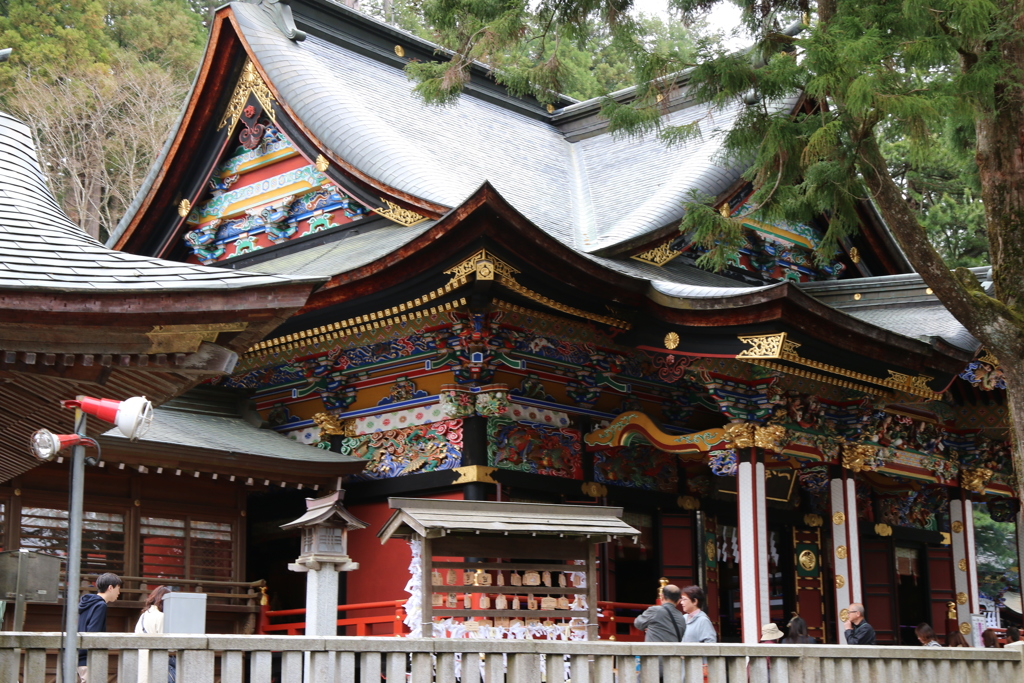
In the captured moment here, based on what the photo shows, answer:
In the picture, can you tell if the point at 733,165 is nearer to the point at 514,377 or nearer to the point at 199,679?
the point at 514,377

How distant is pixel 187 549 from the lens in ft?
38.2

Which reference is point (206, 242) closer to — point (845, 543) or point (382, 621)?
point (382, 621)

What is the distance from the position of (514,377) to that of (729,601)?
3.97 metres

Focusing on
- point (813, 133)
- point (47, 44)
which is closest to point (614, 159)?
point (813, 133)

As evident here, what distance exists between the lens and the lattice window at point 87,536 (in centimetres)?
1074

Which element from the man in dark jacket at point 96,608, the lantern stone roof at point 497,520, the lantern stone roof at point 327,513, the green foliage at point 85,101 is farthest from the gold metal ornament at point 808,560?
the green foliage at point 85,101

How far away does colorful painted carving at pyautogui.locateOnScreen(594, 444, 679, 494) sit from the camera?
12.7 m

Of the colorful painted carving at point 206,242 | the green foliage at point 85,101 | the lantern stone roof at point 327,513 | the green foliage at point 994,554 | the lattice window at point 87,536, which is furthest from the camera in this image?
the green foliage at point 994,554

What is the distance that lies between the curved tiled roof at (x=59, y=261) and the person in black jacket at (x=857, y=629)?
6.34m

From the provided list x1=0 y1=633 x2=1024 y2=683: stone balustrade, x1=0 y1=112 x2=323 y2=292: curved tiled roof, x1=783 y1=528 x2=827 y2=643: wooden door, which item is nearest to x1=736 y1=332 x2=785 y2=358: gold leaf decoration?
x1=0 y1=633 x2=1024 y2=683: stone balustrade

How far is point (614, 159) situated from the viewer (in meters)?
16.9

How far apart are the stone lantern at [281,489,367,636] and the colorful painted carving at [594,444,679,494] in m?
3.96

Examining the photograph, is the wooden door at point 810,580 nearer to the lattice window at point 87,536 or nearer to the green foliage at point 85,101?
the lattice window at point 87,536

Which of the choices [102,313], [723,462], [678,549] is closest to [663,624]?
[723,462]
